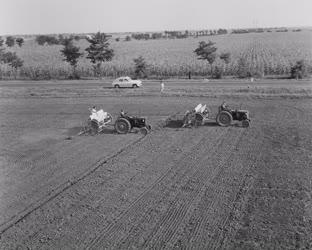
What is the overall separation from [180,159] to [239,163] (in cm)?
258

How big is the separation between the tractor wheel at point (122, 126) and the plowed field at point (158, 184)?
72cm

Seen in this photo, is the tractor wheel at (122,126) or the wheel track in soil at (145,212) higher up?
the tractor wheel at (122,126)

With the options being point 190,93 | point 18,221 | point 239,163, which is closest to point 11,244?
point 18,221

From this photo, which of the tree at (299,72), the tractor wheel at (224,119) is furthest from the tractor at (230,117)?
the tree at (299,72)

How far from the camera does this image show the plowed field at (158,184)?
41.3 feet

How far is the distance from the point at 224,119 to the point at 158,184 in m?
10.2

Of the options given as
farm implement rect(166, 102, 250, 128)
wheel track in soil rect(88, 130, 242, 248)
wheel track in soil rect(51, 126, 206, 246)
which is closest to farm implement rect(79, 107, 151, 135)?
wheel track in soil rect(51, 126, 206, 246)

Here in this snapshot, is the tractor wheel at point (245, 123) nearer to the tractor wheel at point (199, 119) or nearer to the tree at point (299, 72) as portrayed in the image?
the tractor wheel at point (199, 119)

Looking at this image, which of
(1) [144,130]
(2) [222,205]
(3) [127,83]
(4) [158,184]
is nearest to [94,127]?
(1) [144,130]

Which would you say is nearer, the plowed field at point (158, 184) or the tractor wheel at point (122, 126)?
the plowed field at point (158, 184)

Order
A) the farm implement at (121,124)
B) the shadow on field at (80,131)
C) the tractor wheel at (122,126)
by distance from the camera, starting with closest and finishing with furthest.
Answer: the tractor wheel at (122,126), the farm implement at (121,124), the shadow on field at (80,131)

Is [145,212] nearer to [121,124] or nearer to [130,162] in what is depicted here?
[130,162]

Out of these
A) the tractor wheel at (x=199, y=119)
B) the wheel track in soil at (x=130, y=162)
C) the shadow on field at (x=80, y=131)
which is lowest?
the shadow on field at (x=80, y=131)

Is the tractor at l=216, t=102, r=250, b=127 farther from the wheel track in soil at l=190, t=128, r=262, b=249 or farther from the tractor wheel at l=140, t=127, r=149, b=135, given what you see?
the wheel track in soil at l=190, t=128, r=262, b=249
